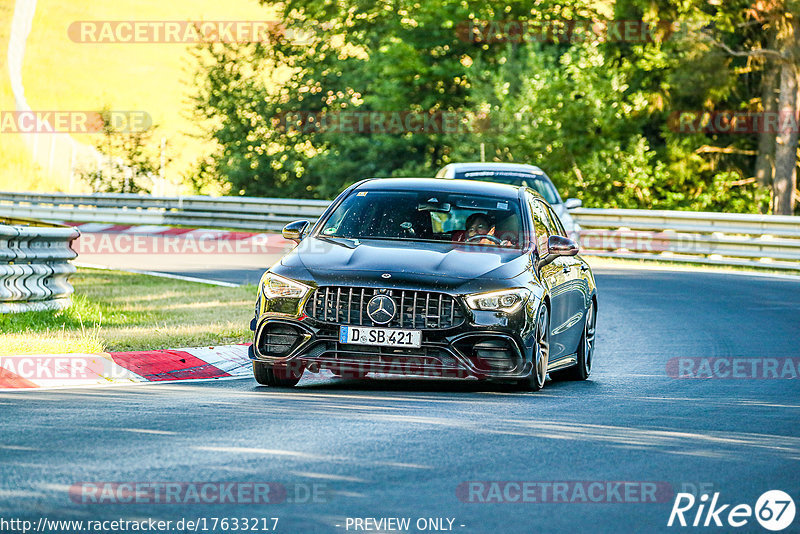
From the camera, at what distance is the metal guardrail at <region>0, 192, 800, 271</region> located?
1038 inches

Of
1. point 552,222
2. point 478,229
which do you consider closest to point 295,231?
point 478,229

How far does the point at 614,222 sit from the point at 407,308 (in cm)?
2023

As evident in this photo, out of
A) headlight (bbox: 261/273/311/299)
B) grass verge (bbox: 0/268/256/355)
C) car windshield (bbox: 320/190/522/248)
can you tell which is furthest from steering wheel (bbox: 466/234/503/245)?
grass verge (bbox: 0/268/256/355)

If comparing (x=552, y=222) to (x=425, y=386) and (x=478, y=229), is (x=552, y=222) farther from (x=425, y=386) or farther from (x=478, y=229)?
(x=425, y=386)

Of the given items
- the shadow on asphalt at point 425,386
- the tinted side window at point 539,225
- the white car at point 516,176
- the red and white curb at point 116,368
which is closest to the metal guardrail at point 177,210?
the white car at point 516,176

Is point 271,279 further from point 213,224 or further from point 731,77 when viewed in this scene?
point 731,77

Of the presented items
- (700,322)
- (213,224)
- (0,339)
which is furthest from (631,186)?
(0,339)

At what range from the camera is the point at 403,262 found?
990 centimetres

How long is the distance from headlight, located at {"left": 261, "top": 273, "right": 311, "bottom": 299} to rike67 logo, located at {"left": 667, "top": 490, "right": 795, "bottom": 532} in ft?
12.3

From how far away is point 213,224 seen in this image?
34.5 metres

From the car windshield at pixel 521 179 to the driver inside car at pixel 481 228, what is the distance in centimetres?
1002

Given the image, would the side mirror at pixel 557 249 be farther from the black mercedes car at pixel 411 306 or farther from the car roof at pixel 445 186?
the car roof at pixel 445 186

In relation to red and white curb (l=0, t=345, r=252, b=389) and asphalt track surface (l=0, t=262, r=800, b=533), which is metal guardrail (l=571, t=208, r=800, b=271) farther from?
red and white curb (l=0, t=345, r=252, b=389)

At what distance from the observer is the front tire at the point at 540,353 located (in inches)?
396
